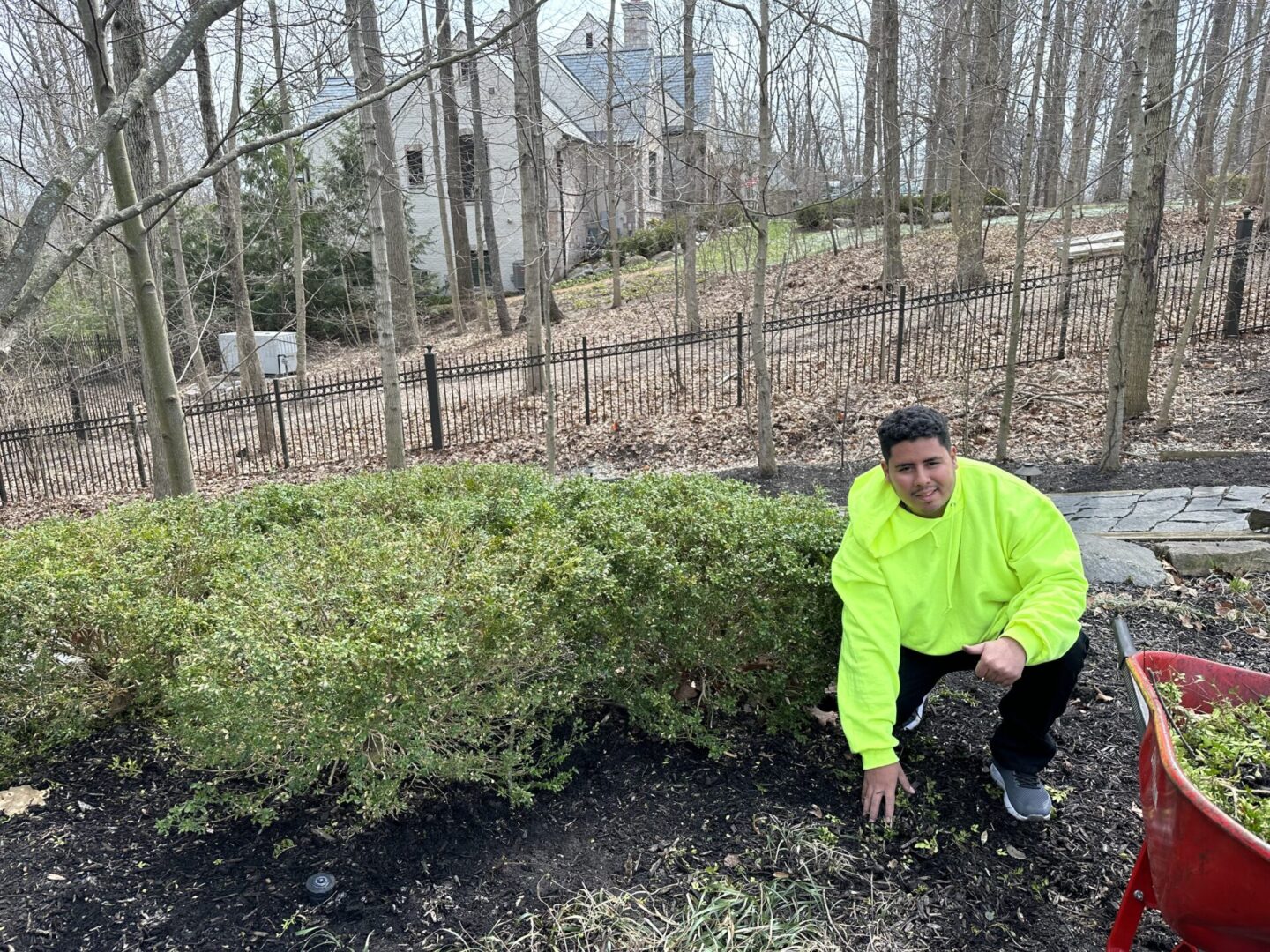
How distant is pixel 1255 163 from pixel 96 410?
2291cm

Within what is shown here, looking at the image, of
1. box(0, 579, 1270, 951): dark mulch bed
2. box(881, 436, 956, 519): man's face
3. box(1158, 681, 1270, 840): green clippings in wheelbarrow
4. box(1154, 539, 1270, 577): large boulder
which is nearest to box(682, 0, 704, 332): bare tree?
box(1154, 539, 1270, 577): large boulder

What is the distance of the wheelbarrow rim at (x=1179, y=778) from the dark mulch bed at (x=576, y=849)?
697mm

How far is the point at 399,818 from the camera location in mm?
2660

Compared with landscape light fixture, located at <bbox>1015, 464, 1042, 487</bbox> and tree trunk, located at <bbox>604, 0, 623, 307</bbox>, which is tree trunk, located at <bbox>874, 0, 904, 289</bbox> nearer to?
tree trunk, located at <bbox>604, 0, 623, 307</bbox>

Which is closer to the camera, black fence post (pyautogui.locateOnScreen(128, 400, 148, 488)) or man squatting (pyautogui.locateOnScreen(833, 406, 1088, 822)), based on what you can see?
man squatting (pyautogui.locateOnScreen(833, 406, 1088, 822))

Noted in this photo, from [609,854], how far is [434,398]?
30.8ft

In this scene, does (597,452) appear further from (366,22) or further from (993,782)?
(993,782)

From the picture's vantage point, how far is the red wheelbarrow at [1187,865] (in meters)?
1.50

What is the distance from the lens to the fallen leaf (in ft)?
9.11

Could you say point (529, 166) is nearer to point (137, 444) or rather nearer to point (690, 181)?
point (137, 444)

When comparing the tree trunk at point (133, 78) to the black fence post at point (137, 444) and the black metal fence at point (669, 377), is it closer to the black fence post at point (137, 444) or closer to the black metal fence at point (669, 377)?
the black metal fence at point (669, 377)

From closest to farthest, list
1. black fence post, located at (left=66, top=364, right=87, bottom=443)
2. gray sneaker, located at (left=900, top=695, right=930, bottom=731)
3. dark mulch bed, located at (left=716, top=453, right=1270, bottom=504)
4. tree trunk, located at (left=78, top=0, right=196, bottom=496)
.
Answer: gray sneaker, located at (left=900, top=695, right=930, bottom=731), tree trunk, located at (left=78, top=0, right=196, bottom=496), dark mulch bed, located at (left=716, top=453, right=1270, bottom=504), black fence post, located at (left=66, top=364, right=87, bottom=443)

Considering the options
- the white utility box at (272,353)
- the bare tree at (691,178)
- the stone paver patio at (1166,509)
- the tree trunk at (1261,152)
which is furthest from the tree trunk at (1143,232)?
the white utility box at (272,353)

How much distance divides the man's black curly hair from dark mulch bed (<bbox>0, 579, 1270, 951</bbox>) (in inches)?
45.1
